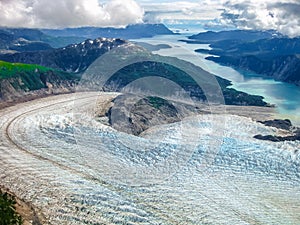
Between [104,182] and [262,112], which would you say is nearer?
[104,182]

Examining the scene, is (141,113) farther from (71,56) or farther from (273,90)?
(273,90)

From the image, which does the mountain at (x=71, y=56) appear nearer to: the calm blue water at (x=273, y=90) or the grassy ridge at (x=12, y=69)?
the grassy ridge at (x=12, y=69)

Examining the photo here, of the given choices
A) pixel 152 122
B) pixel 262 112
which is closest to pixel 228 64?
pixel 262 112

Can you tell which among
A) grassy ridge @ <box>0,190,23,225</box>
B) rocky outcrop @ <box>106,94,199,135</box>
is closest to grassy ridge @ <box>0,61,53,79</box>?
rocky outcrop @ <box>106,94,199,135</box>

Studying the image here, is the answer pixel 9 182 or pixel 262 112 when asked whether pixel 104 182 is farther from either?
pixel 262 112

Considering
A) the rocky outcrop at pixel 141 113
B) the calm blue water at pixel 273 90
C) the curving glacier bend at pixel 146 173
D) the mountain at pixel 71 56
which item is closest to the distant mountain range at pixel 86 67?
the mountain at pixel 71 56
